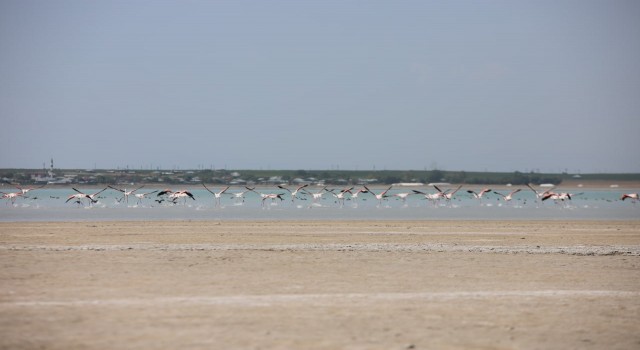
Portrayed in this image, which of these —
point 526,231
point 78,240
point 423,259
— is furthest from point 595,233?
point 78,240

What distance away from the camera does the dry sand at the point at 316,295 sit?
9.73 m

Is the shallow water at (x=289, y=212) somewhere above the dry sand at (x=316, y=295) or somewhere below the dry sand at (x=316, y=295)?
below

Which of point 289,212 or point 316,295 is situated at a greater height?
point 316,295

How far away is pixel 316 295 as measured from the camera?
42.1 ft

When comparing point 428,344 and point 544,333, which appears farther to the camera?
point 544,333

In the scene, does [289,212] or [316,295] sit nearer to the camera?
[316,295]

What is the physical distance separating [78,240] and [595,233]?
21.3 meters

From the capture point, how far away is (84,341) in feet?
30.3

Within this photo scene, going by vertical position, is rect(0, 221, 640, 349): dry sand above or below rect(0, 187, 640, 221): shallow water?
above

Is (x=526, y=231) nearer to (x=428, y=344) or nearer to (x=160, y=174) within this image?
(x=428, y=344)

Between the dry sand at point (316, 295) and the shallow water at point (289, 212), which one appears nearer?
the dry sand at point (316, 295)

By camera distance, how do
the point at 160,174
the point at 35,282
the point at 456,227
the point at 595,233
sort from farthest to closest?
the point at 160,174 → the point at 456,227 → the point at 595,233 → the point at 35,282

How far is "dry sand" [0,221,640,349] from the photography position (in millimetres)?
9734

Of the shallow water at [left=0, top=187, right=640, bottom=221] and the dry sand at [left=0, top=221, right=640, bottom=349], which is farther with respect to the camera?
the shallow water at [left=0, top=187, right=640, bottom=221]
